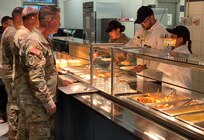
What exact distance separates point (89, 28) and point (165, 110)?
4.75 meters

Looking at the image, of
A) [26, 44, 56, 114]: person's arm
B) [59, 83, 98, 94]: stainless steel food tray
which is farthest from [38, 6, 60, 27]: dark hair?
[59, 83, 98, 94]: stainless steel food tray

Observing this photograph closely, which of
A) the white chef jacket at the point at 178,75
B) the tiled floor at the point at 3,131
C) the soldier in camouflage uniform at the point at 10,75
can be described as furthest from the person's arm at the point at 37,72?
the tiled floor at the point at 3,131

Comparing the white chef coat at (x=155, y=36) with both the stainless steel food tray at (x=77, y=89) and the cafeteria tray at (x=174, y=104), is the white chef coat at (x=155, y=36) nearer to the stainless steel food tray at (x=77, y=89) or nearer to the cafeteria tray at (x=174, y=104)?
the stainless steel food tray at (x=77, y=89)

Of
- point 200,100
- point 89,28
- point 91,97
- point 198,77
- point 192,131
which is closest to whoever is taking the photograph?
point 192,131

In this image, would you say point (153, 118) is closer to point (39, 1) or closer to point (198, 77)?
point (198, 77)

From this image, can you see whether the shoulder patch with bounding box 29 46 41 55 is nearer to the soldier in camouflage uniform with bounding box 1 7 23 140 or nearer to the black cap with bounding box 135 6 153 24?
the soldier in camouflage uniform with bounding box 1 7 23 140

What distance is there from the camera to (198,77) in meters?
3.75

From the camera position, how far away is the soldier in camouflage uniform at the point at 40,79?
6.89 ft

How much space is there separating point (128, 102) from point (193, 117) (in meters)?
0.52

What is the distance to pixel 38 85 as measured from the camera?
82.7 inches

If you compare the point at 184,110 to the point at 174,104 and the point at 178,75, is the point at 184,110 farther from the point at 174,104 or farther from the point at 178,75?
the point at 178,75

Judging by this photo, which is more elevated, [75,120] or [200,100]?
[200,100]

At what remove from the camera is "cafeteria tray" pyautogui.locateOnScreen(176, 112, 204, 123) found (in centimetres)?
171

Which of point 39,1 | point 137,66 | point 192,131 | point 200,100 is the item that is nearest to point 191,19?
point 137,66
